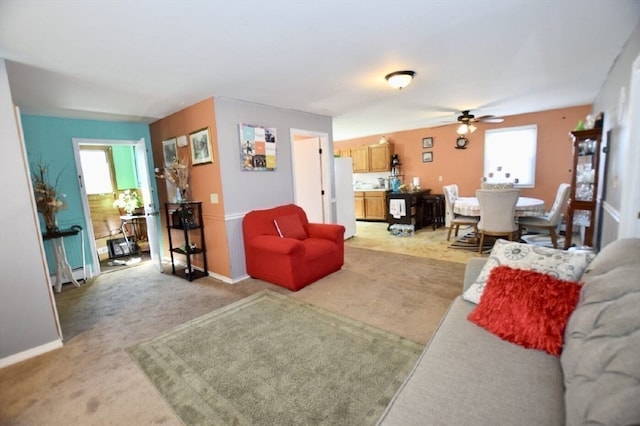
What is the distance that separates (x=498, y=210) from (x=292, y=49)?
356cm

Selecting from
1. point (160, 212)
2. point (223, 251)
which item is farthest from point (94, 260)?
point (223, 251)

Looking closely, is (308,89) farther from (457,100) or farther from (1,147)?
(1,147)

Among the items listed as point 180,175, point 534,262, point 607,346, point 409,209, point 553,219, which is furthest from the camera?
point 409,209

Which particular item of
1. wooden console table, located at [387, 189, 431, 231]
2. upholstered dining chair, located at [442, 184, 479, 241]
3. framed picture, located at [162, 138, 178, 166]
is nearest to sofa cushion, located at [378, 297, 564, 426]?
upholstered dining chair, located at [442, 184, 479, 241]

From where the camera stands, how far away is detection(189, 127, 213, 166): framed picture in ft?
11.3

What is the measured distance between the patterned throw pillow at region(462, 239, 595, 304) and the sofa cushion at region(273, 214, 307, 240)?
2319 mm

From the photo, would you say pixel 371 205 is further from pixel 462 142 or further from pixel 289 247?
pixel 289 247

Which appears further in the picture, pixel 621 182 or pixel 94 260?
pixel 94 260

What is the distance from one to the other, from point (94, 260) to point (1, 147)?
2.65m

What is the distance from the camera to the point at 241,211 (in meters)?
3.63

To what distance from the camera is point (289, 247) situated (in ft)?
10.00

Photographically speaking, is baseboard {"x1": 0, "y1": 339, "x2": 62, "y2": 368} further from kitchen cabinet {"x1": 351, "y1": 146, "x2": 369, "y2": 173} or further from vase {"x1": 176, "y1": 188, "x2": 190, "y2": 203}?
kitchen cabinet {"x1": 351, "y1": 146, "x2": 369, "y2": 173}

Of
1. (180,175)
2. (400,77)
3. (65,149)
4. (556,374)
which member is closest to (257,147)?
(180,175)

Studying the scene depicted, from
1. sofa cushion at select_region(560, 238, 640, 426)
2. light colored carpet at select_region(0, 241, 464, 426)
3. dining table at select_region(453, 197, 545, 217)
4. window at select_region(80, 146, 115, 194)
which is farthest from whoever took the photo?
window at select_region(80, 146, 115, 194)
